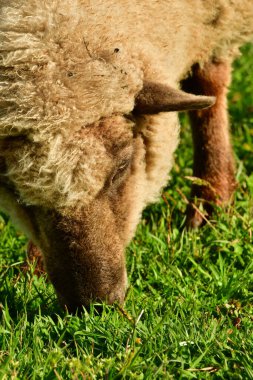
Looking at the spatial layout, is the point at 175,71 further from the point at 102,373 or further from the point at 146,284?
the point at 102,373

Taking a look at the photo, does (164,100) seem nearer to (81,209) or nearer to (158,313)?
(81,209)

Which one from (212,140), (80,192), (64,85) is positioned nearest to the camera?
(64,85)

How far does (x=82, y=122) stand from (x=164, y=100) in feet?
1.39

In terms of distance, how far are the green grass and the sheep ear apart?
0.92m

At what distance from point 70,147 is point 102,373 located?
99cm

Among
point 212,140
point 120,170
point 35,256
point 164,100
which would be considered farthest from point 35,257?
point 212,140

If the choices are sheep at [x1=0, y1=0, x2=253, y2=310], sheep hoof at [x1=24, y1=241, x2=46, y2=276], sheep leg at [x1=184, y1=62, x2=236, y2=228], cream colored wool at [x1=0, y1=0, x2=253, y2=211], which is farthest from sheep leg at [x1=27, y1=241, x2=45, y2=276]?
sheep leg at [x1=184, y1=62, x2=236, y2=228]

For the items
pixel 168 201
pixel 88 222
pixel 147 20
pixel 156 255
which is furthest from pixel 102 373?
pixel 168 201

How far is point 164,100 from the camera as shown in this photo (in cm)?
364

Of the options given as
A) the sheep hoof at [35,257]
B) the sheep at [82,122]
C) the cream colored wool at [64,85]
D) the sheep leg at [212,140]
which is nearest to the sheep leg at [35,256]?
the sheep hoof at [35,257]

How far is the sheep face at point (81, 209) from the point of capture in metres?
3.50

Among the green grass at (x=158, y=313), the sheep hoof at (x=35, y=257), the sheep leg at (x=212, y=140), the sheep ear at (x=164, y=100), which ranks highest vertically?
the sheep ear at (x=164, y=100)

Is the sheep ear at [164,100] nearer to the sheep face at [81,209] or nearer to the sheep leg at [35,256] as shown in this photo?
the sheep face at [81,209]

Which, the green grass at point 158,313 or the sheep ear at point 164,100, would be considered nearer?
the green grass at point 158,313
